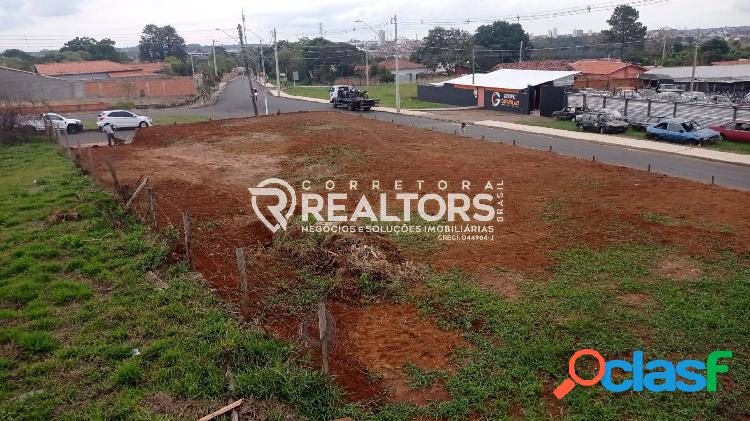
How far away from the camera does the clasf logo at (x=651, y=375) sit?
6562mm

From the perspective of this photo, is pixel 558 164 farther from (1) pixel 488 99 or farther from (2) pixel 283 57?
(2) pixel 283 57

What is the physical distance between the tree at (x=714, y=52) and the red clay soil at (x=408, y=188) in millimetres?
66745

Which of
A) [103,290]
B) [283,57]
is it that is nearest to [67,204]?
[103,290]

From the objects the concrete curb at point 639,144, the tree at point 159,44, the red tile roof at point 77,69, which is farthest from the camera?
the tree at point 159,44

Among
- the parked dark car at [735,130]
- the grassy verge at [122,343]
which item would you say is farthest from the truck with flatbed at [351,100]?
the grassy verge at [122,343]

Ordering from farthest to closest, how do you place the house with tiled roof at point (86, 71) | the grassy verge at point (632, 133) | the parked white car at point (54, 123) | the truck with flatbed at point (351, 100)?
the house with tiled roof at point (86, 71) < the truck with flatbed at point (351, 100) < the parked white car at point (54, 123) < the grassy verge at point (632, 133)

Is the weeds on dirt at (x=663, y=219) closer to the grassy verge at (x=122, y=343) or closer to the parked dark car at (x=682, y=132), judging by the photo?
the grassy verge at (x=122, y=343)

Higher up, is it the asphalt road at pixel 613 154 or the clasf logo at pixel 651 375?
the asphalt road at pixel 613 154

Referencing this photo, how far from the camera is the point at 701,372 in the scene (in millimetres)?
6816

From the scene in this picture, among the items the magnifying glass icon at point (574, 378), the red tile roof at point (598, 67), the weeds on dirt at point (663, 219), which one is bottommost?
the magnifying glass icon at point (574, 378)

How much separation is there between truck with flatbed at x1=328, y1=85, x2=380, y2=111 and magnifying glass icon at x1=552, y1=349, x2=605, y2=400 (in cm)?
3584

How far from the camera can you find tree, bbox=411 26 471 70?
9038cm

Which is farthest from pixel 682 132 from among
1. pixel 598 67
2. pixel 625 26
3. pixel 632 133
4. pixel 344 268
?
pixel 625 26

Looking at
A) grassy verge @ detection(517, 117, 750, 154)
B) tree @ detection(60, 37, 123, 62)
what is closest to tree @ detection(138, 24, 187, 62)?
tree @ detection(60, 37, 123, 62)
